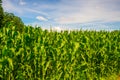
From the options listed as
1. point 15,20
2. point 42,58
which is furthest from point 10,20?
point 42,58

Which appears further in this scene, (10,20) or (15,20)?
(15,20)

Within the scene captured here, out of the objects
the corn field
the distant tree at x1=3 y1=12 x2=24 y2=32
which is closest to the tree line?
the distant tree at x1=3 y1=12 x2=24 y2=32

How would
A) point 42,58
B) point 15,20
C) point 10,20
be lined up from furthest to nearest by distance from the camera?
1. point 15,20
2. point 10,20
3. point 42,58

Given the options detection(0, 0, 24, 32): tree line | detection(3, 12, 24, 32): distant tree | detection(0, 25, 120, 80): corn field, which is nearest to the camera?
detection(0, 25, 120, 80): corn field

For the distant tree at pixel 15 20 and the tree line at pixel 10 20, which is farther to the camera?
the distant tree at pixel 15 20

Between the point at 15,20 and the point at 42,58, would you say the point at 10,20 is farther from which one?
the point at 42,58

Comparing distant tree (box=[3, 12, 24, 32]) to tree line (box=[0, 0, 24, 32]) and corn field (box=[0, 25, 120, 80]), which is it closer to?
tree line (box=[0, 0, 24, 32])

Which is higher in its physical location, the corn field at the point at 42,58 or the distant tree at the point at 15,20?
the distant tree at the point at 15,20

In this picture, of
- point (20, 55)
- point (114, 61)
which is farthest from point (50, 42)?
point (114, 61)

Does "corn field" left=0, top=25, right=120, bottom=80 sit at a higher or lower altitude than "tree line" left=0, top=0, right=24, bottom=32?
lower

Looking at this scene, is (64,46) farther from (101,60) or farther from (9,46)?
(101,60)

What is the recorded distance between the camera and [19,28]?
1364 centimetres

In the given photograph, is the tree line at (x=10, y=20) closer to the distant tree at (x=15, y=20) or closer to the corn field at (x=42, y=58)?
the distant tree at (x=15, y=20)

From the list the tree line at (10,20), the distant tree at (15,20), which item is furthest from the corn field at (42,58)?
the distant tree at (15,20)
